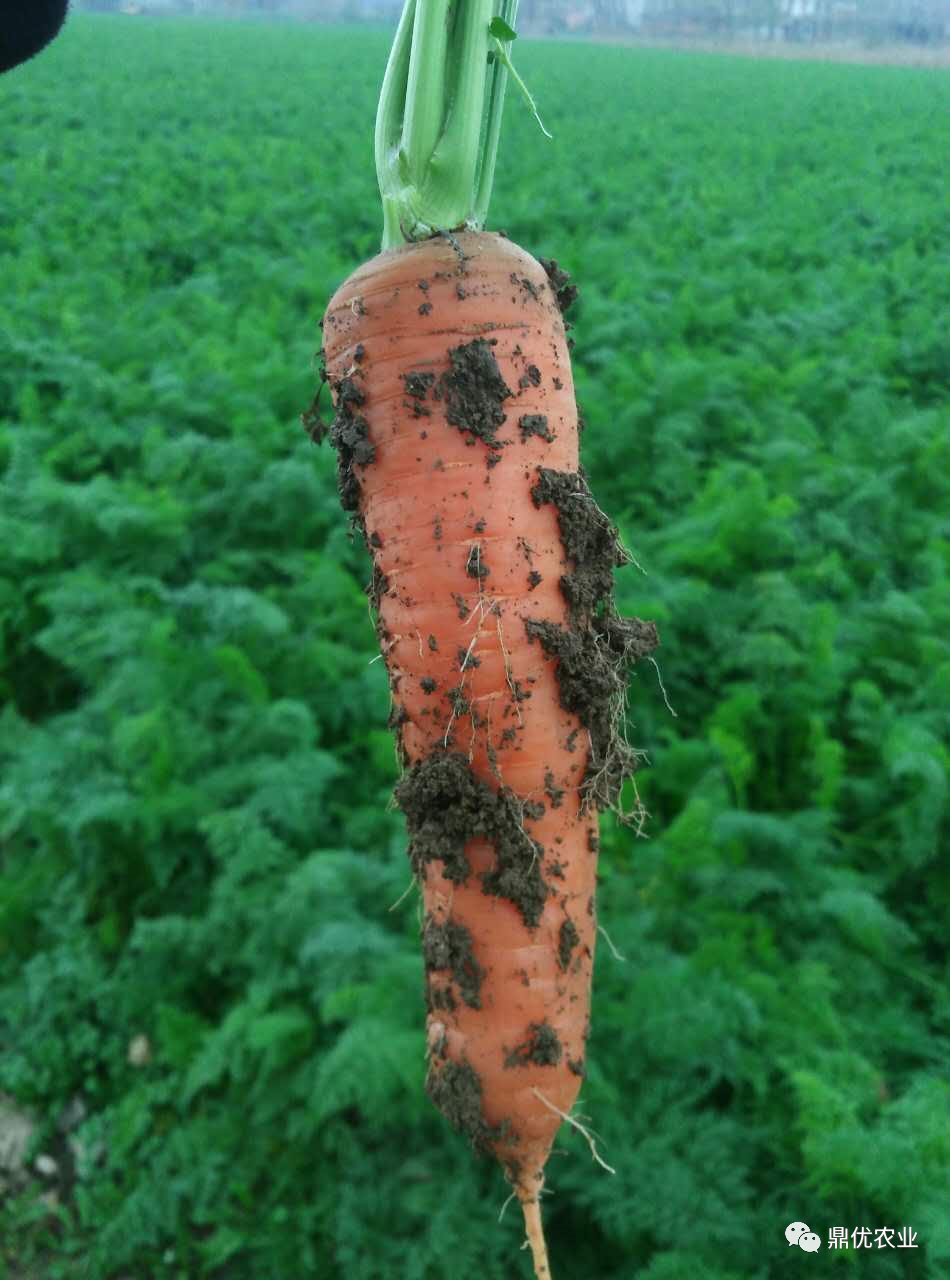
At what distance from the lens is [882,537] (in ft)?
16.2

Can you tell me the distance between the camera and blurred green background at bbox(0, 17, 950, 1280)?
2.45 m

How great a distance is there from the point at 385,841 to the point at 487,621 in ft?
6.29

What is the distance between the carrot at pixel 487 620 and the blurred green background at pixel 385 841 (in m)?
0.29

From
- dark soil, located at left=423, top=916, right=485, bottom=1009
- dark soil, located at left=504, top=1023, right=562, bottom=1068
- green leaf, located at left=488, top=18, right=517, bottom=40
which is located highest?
green leaf, located at left=488, top=18, right=517, bottom=40

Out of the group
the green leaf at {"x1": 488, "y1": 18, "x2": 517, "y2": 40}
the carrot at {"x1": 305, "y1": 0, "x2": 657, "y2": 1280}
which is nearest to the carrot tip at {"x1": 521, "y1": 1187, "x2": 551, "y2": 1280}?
the carrot at {"x1": 305, "y1": 0, "x2": 657, "y2": 1280}

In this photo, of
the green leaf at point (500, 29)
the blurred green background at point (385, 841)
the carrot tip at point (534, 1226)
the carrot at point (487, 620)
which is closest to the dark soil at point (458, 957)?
the carrot at point (487, 620)

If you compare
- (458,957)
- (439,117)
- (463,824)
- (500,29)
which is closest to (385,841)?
(458,957)

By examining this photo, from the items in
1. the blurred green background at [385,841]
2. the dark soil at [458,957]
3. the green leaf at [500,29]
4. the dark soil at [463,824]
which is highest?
the green leaf at [500,29]

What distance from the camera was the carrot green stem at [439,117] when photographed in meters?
1.41

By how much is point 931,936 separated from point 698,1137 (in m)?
1.28

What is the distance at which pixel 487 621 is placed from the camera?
62.7 inches

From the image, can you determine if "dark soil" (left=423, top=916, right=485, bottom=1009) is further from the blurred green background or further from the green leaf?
the green leaf

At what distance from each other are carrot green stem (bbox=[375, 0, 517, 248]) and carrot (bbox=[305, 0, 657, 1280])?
0.05m

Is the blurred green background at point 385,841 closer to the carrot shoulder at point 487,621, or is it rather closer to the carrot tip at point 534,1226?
the carrot shoulder at point 487,621
